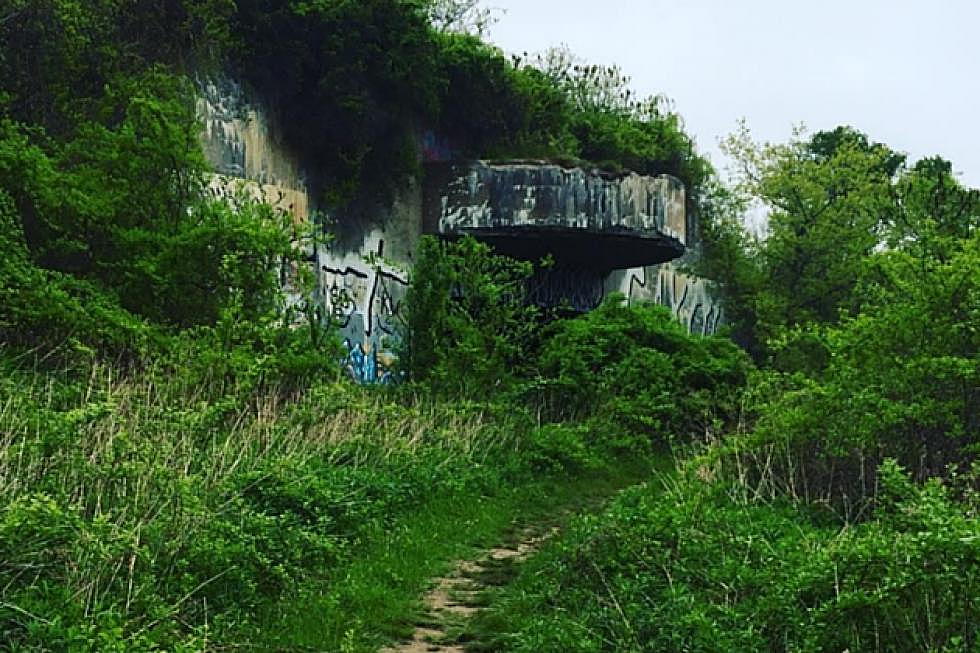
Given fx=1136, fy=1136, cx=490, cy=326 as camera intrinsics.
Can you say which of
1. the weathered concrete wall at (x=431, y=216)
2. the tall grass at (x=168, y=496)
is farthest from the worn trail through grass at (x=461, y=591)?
the weathered concrete wall at (x=431, y=216)

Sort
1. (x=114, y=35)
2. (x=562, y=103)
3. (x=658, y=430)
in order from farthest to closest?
(x=562, y=103) → (x=658, y=430) → (x=114, y=35)

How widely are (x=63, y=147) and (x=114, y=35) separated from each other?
7.79 ft

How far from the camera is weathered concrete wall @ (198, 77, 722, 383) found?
17.5 metres

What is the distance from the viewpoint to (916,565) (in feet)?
17.5

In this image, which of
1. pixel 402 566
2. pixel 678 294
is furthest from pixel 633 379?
pixel 678 294

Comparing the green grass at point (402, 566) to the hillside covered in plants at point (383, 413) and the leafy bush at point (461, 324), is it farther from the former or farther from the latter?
the leafy bush at point (461, 324)

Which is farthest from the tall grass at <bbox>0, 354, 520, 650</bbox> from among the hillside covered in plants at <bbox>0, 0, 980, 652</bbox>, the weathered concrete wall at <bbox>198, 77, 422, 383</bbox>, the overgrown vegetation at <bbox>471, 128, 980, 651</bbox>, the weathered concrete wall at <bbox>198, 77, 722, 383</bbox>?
the weathered concrete wall at <bbox>198, 77, 722, 383</bbox>

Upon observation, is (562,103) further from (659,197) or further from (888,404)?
(888,404)

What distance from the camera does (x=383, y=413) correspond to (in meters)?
12.5

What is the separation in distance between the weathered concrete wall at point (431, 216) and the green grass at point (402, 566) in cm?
534

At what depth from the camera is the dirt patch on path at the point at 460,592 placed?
21.8 feet

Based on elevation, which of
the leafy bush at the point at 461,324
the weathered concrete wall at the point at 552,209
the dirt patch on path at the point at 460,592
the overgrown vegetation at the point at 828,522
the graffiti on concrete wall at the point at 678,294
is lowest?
the dirt patch on path at the point at 460,592

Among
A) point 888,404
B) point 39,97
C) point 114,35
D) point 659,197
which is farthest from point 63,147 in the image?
point 659,197

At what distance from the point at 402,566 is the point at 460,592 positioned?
50 cm
